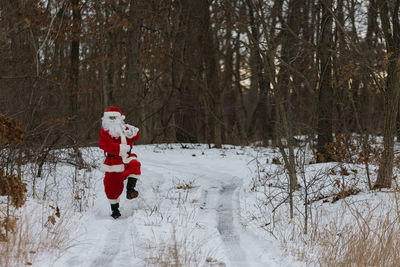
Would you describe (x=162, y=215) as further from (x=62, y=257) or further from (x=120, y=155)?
(x=62, y=257)

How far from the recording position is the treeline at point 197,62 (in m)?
7.16

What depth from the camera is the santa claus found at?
6.07 metres

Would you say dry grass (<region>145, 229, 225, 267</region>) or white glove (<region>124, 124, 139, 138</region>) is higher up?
white glove (<region>124, 124, 139, 138</region>)

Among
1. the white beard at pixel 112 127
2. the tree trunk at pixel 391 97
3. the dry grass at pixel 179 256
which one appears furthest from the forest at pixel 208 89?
the dry grass at pixel 179 256

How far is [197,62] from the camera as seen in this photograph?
49.3 ft

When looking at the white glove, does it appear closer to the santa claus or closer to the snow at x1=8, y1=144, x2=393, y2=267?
the santa claus

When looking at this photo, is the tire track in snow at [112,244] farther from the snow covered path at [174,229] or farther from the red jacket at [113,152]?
the red jacket at [113,152]

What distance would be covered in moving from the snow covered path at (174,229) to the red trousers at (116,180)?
14.9 inches

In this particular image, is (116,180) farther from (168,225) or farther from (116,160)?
(168,225)

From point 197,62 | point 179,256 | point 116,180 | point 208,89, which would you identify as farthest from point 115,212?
point 197,62

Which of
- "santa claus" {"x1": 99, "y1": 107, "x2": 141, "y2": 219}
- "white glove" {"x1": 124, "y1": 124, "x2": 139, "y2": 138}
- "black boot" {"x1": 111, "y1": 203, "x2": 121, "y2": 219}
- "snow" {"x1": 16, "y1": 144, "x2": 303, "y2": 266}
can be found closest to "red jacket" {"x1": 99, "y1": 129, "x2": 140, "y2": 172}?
"santa claus" {"x1": 99, "y1": 107, "x2": 141, "y2": 219}

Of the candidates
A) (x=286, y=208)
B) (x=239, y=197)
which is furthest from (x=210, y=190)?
(x=286, y=208)

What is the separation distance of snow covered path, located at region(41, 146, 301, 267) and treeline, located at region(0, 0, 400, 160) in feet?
5.61

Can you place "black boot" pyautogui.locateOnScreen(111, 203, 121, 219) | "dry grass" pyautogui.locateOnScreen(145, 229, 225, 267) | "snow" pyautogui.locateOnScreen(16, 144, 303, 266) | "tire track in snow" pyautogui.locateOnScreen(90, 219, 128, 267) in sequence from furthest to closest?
1. "black boot" pyautogui.locateOnScreen(111, 203, 121, 219)
2. "snow" pyautogui.locateOnScreen(16, 144, 303, 266)
3. "tire track in snow" pyautogui.locateOnScreen(90, 219, 128, 267)
4. "dry grass" pyautogui.locateOnScreen(145, 229, 225, 267)
